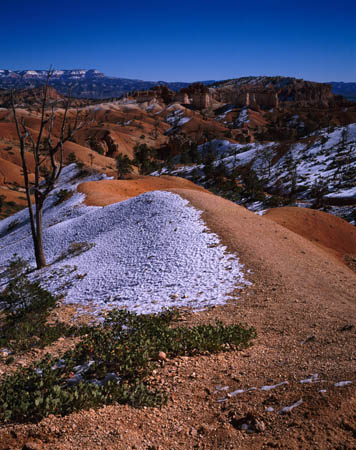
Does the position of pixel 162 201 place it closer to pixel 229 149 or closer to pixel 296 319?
pixel 296 319

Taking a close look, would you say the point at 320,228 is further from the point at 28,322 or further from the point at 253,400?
the point at 28,322

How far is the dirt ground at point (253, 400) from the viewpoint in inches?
166

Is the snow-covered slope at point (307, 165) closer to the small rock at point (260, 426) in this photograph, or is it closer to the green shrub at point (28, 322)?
the green shrub at point (28, 322)

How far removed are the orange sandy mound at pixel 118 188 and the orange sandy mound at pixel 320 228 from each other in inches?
451

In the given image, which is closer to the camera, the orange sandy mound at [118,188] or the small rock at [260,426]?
the small rock at [260,426]

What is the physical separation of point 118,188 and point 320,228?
19.5 metres

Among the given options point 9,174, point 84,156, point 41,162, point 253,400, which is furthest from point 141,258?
point 84,156

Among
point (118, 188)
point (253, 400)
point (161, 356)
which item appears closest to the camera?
point (253, 400)

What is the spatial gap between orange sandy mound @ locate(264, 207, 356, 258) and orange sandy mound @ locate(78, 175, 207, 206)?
1146 cm

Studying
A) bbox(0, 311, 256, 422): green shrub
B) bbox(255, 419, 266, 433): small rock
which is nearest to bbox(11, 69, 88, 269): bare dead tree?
bbox(0, 311, 256, 422): green shrub

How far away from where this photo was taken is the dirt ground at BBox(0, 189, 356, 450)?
4223 mm

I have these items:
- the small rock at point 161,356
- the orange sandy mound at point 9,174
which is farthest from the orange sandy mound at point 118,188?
the orange sandy mound at point 9,174

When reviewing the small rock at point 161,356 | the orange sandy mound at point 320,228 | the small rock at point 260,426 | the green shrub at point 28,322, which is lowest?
the orange sandy mound at point 320,228

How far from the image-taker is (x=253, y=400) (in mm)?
5066
